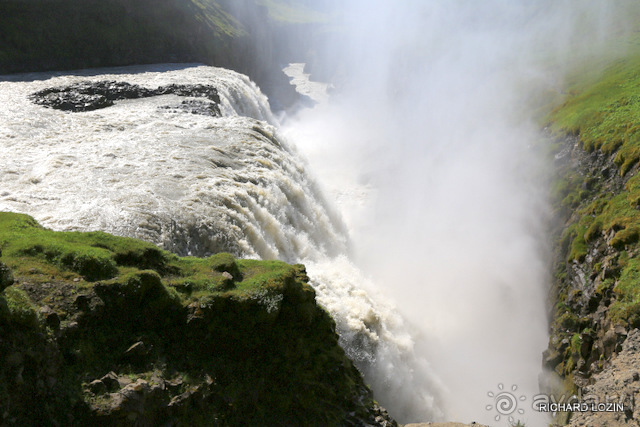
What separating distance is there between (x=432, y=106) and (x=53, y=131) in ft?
165

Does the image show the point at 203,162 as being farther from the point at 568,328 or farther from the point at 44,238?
the point at 568,328

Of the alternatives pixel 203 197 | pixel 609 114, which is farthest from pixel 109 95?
pixel 609 114

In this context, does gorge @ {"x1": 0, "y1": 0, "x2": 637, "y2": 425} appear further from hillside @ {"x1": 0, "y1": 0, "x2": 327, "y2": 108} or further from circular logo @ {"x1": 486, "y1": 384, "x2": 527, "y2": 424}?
hillside @ {"x1": 0, "y1": 0, "x2": 327, "y2": 108}

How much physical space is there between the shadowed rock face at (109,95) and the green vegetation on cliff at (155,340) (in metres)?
21.6

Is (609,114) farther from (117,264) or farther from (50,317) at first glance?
(50,317)

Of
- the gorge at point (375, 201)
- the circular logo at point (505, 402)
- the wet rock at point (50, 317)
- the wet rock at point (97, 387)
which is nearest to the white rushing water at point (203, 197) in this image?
the gorge at point (375, 201)

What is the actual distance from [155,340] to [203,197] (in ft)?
31.1

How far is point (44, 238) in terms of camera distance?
32.8ft

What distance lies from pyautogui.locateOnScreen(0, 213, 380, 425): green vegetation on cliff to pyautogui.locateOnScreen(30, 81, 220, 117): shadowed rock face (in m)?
21.6

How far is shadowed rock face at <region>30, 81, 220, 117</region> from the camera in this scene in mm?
30672

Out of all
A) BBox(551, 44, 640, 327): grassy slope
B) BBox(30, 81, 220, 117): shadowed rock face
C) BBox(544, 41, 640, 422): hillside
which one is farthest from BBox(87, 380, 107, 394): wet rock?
BBox(30, 81, 220, 117): shadowed rock face

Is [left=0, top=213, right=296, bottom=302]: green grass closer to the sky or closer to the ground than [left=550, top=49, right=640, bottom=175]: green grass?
closer to the ground

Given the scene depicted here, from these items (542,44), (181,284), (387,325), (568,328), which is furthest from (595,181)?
(542,44)

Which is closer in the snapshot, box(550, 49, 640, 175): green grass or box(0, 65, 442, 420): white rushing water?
box(0, 65, 442, 420): white rushing water
